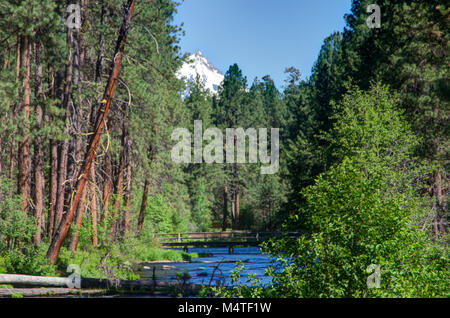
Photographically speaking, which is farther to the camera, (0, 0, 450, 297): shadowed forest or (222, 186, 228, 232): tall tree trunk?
(222, 186, 228, 232): tall tree trunk

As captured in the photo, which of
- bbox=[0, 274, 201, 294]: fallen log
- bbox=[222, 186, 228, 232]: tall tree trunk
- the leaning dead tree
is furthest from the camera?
bbox=[222, 186, 228, 232]: tall tree trunk

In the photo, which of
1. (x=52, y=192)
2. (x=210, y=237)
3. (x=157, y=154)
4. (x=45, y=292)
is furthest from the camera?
(x=210, y=237)

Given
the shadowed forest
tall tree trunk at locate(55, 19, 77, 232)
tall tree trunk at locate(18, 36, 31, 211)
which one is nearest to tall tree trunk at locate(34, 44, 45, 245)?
the shadowed forest

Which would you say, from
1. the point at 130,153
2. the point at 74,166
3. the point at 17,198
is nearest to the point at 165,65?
the point at 130,153

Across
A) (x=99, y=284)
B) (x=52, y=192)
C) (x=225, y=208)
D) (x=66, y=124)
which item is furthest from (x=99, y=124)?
(x=225, y=208)

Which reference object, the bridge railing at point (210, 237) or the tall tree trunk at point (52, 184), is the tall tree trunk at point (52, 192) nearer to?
the tall tree trunk at point (52, 184)

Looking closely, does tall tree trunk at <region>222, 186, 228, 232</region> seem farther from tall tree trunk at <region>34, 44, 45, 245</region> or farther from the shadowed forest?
tall tree trunk at <region>34, 44, 45, 245</region>

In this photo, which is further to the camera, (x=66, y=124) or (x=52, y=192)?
(x=52, y=192)

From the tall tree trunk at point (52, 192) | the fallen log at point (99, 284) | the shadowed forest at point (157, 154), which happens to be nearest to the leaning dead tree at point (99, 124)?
the shadowed forest at point (157, 154)

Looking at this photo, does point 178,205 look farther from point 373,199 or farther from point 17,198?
point 373,199

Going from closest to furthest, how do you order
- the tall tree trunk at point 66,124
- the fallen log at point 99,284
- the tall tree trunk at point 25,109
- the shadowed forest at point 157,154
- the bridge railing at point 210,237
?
the shadowed forest at point 157,154 → the fallen log at point 99,284 → the tall tree trunk at point 66,124 → the tall tree trunk at point 25,109 → the bridge railing at point 210,237

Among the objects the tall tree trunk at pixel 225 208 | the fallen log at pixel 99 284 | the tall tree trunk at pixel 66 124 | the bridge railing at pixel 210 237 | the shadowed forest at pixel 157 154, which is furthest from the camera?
the tall tree trunk at pixel 225 208

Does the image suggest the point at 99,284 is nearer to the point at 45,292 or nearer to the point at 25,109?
the point at 45,292

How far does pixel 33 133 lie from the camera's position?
13836 millimetres
